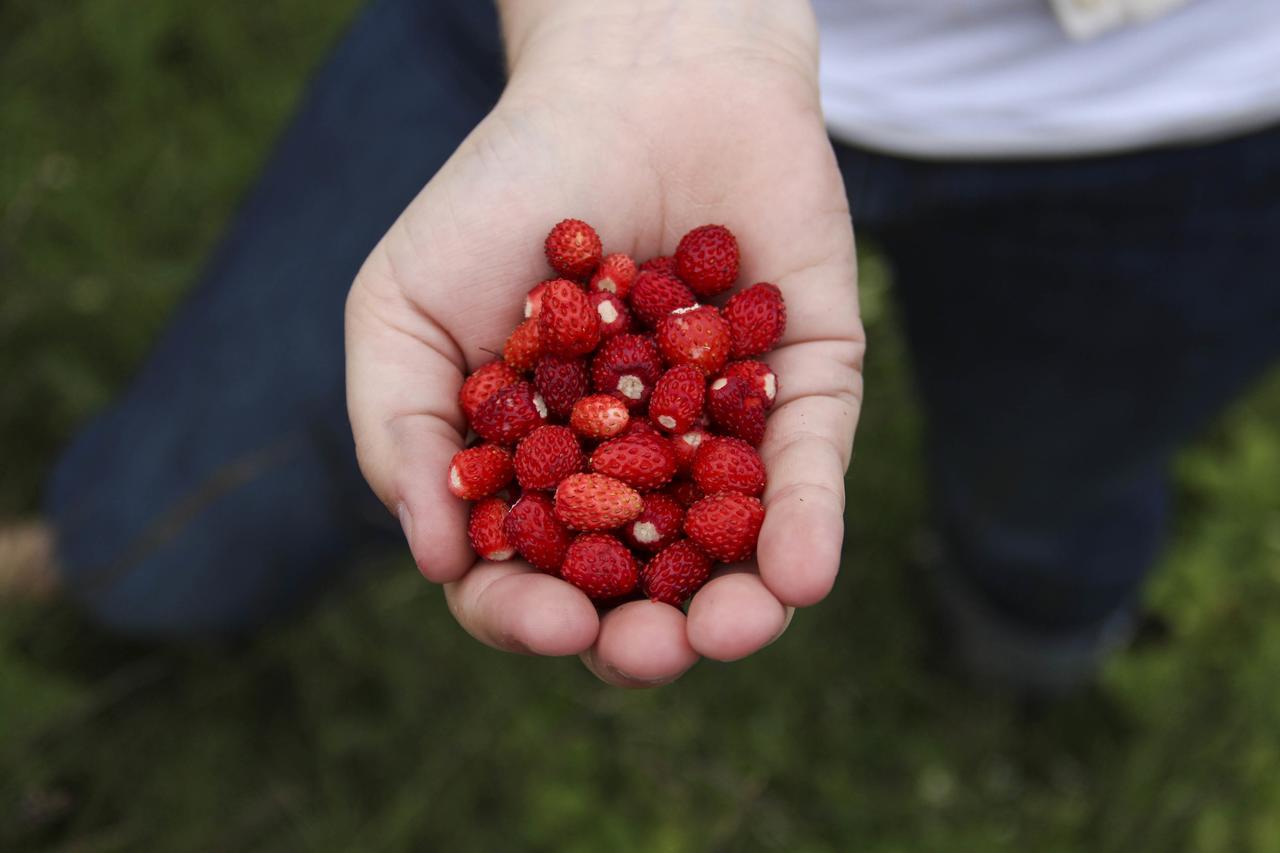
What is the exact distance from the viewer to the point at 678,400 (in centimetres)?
188

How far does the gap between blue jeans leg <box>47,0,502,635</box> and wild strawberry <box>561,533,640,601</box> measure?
92 cm

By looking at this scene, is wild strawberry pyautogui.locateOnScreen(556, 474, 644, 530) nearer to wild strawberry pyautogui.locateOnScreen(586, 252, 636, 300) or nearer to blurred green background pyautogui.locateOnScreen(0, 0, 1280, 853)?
wild strawberry pyautogui.locateOnScreen(586, 252, 636, 300)

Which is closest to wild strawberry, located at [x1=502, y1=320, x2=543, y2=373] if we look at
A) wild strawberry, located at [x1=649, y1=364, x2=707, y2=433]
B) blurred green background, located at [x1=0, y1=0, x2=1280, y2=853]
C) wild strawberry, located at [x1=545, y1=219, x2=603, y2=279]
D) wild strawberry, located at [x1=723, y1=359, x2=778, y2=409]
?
wild strawberry, located at [x1=545, y1=219, x2=603, y2=279]

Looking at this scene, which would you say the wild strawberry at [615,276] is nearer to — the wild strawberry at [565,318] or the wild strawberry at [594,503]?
the wild strawberry at [565,318]

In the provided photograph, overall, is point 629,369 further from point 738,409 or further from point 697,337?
point 738,409

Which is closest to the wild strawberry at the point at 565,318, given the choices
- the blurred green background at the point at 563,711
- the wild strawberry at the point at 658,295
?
the wild strawberry at the point at 658,295

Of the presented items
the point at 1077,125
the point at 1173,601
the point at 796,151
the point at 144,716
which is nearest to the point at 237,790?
the point at 144,716

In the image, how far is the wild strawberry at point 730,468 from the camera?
1678mm

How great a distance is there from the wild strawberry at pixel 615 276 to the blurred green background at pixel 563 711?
1441 millimetres

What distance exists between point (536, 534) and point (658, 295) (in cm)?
50

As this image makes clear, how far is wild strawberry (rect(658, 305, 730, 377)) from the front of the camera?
6.21 feet

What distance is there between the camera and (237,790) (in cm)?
285

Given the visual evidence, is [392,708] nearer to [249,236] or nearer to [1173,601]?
[249,236]

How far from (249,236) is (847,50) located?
1316mm
